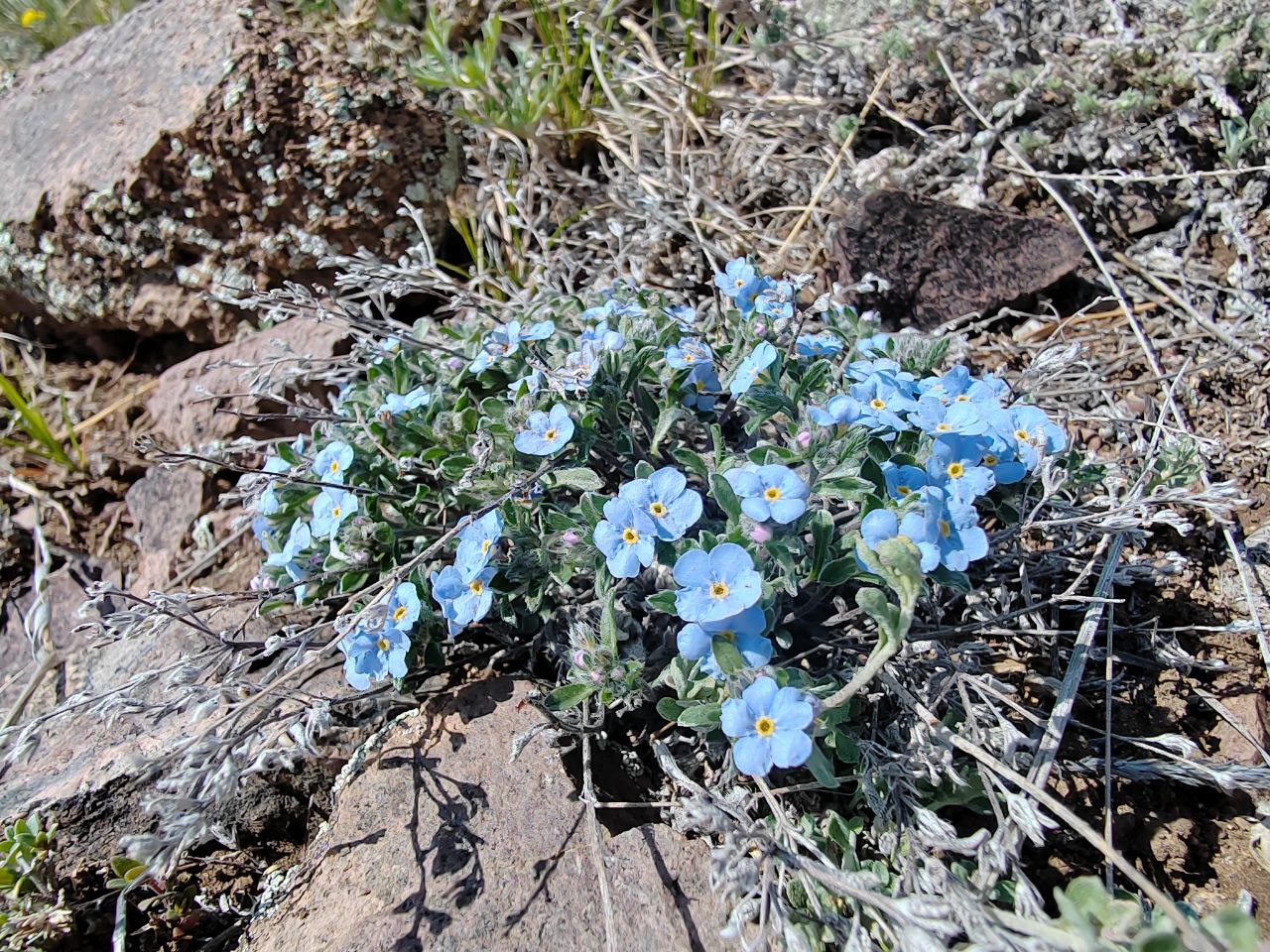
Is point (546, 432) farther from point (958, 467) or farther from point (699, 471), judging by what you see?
point (958, 467)

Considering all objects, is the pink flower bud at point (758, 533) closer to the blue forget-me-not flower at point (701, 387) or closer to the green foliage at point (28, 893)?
the blue forget-me-not flower at point (701, 387)

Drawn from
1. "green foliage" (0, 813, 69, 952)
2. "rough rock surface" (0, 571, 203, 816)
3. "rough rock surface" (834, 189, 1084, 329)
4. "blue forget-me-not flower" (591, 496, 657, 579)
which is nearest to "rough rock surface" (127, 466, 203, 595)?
"rough rock surface" (0, 571, 203, 816)

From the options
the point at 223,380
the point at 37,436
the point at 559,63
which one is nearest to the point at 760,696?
the point at 223,380

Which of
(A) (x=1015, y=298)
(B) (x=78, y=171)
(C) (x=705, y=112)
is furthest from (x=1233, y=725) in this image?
(B) (x=78, y=171)

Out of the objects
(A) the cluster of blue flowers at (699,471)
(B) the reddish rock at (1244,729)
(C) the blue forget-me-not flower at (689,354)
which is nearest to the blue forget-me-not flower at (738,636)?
(A) the cluster of blue flowers at (699,471)

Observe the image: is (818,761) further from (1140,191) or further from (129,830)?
(1140,191)

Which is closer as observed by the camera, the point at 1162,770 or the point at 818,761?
the point at 818,761
